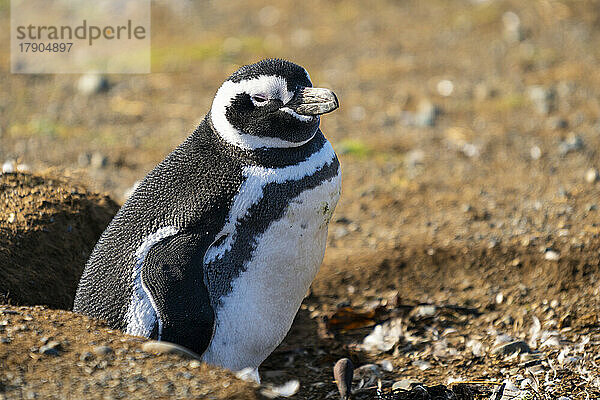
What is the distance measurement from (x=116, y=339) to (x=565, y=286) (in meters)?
1.91

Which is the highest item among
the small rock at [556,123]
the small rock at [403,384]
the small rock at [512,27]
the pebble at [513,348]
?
the small rock at [512,27]

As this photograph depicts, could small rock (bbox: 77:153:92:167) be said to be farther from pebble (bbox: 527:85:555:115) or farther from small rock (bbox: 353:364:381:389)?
pebble (bbox: 527:85:555:115)

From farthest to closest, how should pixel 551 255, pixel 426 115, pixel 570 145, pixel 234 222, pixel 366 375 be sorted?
pixel 426 115, pixel 570 145, pixel 551 255, pixel 366 375, pixel 234 222

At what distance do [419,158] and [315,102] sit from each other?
9.44 feet

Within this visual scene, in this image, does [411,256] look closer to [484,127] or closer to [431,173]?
[431,173]

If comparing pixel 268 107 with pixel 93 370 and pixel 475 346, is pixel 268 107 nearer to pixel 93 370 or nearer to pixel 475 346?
pixel 93 370

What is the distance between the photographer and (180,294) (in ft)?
7.78

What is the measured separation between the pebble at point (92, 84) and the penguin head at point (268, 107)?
15.5 feet

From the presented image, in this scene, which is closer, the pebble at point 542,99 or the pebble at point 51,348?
the pebble at point 51,348

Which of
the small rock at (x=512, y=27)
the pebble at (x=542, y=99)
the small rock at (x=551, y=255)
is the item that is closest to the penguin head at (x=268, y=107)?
the small rock at (x=551, y=255)

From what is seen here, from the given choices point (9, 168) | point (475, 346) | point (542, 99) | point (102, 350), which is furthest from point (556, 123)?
point (102, 350)

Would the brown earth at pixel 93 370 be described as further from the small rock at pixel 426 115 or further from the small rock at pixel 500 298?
the small rock at pixel 426 115

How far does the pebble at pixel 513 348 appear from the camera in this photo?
2.84 m

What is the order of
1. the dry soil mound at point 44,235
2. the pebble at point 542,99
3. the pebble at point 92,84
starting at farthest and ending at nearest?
the pebble at point 92,84 < the pebble at point 542,99 < the dry soil mound at point 44,235
